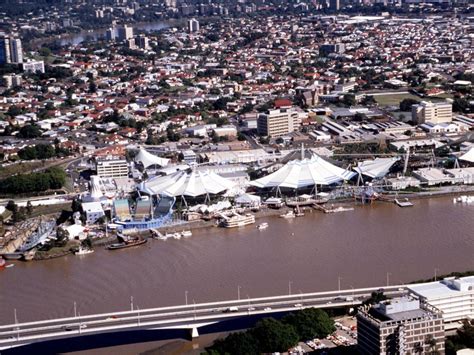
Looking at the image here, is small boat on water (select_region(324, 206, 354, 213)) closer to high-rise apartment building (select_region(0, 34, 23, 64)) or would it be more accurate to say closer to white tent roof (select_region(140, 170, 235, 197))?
white tent roof (select_region(140, 170, 235, 197))

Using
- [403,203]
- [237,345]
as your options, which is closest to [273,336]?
[237,345]

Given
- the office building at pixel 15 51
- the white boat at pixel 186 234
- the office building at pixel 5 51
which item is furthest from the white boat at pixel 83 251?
A: the office building at pixel 5 51

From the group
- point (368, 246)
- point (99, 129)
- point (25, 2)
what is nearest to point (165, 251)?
point (368, 246)

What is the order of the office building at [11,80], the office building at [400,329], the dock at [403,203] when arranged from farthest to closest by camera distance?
the office building at [11,80] < the dock at [403,203] < the office building at [400,329]

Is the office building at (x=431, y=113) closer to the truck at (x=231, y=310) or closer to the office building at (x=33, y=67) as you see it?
the truck at (x=231, y=310)

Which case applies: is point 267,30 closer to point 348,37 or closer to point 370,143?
point 348,37

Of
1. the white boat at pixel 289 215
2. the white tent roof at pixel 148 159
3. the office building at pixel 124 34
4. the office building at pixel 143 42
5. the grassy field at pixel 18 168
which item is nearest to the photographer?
the white boat at pixel 289 215
